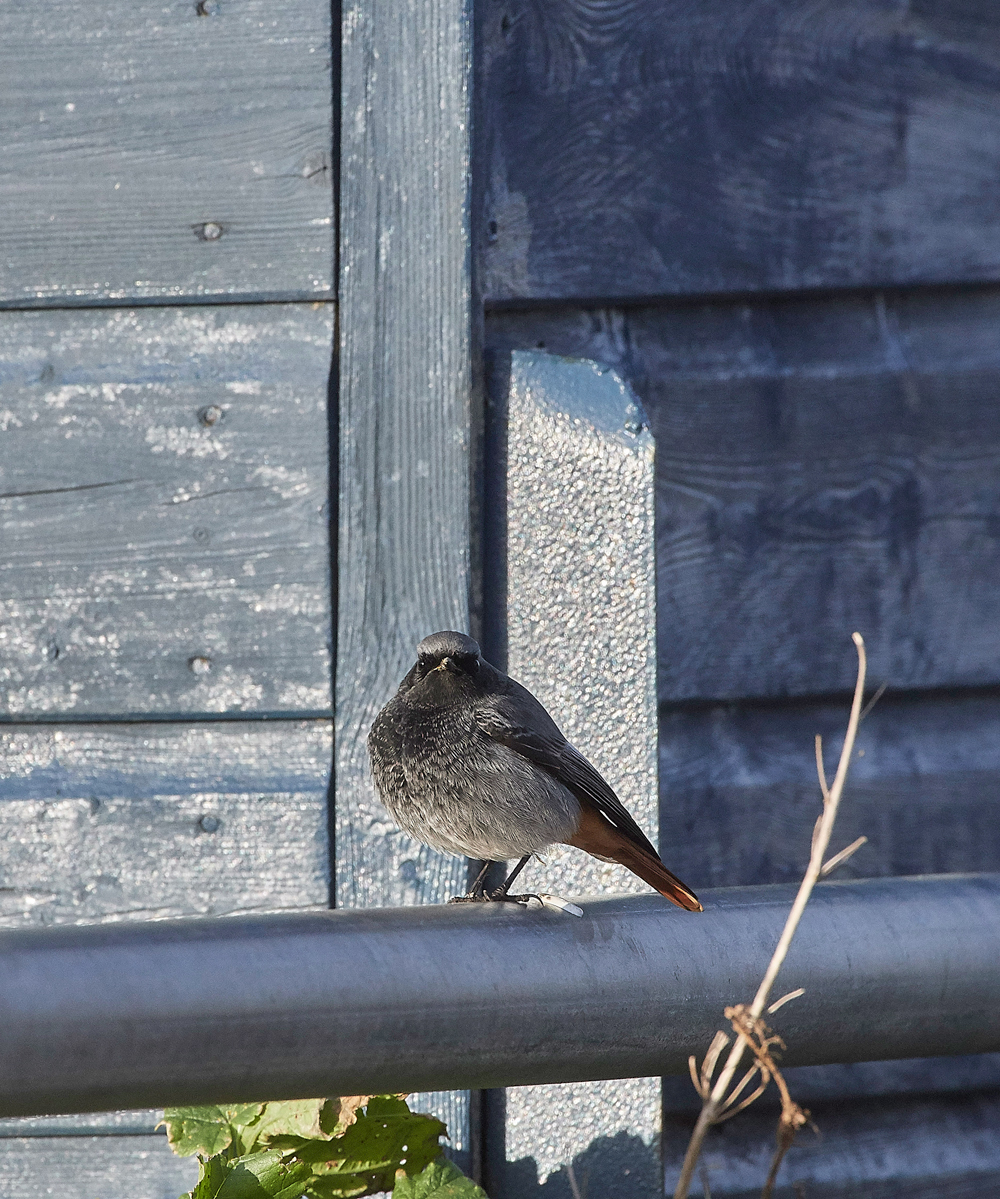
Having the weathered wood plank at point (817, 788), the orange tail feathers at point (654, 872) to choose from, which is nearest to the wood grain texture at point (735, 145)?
the weathered wood plank at point (817, 788)

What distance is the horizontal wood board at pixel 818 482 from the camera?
2.64 metres

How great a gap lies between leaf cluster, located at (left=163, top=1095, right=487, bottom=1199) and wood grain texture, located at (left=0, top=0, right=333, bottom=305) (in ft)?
4.67

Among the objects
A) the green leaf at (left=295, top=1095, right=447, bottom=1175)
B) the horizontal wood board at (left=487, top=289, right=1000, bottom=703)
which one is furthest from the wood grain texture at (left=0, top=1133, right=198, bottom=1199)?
the horizontal wood board at (left=487, top=289, right=1000, bottom=703)

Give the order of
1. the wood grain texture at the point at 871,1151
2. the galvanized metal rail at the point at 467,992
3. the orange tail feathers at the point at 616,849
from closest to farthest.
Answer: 1. the galvanized metal rail at the point at 467,992
2. the orange tail feathers at the point at 616,849
3. the wood grain texture at the point at 871,1151

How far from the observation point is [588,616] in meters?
2.31

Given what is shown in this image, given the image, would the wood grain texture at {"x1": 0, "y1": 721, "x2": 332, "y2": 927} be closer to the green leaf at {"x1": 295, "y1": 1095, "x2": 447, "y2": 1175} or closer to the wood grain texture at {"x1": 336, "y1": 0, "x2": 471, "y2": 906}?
the wood grain texture at {"x1": 336, "y1": 0, "x2": 471, "y2": 906}

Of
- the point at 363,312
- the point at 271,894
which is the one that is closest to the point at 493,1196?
the point at 271,894

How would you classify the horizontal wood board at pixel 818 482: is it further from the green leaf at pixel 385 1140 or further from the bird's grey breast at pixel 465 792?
the green leaf at pixel 385 1140

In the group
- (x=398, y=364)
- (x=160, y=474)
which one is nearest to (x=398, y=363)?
(x=398, y=364)

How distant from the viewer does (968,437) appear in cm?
271

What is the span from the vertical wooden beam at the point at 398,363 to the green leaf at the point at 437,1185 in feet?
1.74

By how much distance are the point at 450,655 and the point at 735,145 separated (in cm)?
128

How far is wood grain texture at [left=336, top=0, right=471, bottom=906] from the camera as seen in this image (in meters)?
2.37

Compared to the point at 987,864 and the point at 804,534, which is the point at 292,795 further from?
the point at 987,864
